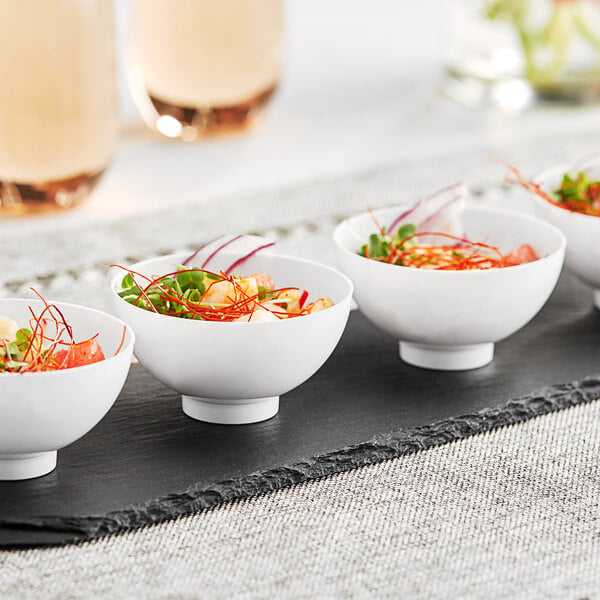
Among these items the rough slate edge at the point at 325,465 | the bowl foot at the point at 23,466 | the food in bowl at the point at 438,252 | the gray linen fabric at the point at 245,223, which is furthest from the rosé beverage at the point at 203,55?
the bowl foot at the point at 23,466

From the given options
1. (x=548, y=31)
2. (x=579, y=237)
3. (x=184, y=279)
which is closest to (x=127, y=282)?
(x=184, y=279)

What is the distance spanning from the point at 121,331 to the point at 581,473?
1.38 ft

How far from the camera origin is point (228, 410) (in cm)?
112

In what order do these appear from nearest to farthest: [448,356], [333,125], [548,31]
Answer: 1. [448,356]
2. [548,31]
3. [333,125]

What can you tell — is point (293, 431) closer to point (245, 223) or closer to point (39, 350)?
point (39, 350)

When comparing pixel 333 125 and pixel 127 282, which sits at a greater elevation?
pixel 127 282

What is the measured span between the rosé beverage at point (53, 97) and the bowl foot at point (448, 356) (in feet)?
2.68

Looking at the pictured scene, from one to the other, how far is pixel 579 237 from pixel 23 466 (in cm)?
69

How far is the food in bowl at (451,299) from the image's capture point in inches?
46.5

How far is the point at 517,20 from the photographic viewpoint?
249 centimetres

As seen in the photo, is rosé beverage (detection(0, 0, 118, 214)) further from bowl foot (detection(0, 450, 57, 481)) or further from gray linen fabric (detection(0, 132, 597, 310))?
bowl foot (detection(0, 450, 57, 481))

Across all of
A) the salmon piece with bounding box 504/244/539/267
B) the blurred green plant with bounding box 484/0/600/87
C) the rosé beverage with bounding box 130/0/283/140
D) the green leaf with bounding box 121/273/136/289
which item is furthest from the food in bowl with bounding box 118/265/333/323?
the blurred green plant with bounding box 484/0/600/87

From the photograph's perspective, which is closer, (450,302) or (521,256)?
(450,302)

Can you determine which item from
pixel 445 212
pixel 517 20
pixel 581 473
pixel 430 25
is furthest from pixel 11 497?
pixel 430 25
